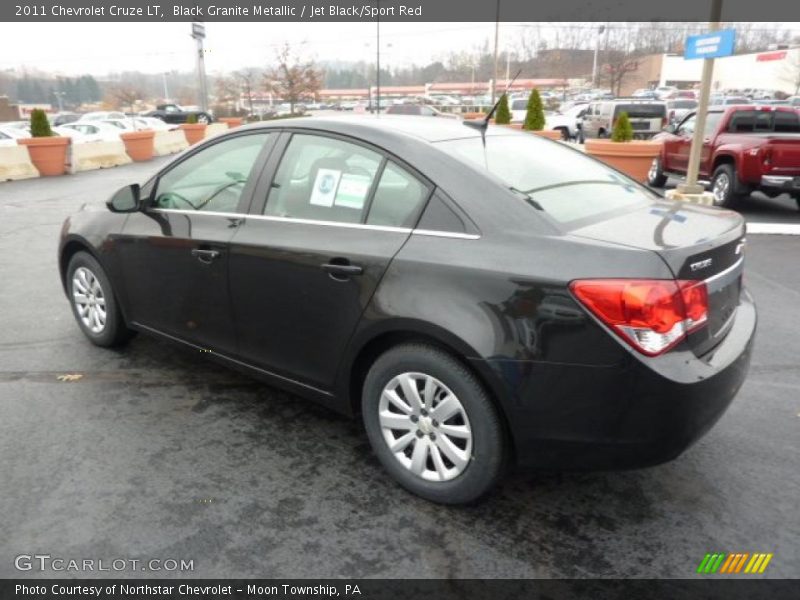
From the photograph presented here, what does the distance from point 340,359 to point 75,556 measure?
1300 mm

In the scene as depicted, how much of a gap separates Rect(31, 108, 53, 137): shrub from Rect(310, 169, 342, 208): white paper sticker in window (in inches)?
614

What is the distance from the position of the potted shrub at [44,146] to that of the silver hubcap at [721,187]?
15085 mm

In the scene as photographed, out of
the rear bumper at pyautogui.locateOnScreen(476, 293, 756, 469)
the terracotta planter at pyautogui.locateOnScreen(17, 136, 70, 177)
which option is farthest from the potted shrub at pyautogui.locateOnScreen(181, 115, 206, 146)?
the rear bumper at pyautogui.locateOnScreen(476, 293, 756, 469)

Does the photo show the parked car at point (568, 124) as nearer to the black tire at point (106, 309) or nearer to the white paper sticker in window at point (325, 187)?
the black tire at point (106, 309)

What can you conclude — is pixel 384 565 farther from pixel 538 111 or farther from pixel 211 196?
pixel 538 111

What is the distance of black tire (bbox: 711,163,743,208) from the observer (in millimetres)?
9945

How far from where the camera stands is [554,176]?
10.3ft

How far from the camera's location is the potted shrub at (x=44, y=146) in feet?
53.0

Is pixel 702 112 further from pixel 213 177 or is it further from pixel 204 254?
pixel 204 254

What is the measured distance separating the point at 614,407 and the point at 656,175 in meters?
11.6

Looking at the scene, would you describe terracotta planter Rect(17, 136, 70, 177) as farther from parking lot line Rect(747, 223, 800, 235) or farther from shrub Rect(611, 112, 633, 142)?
parking lot line Rect(747, 223, 800, 235)

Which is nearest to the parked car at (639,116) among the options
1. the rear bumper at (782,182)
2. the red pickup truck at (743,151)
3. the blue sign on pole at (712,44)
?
the red pickup truck at (743,151)

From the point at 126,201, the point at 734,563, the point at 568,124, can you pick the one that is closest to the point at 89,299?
the point at 126,201

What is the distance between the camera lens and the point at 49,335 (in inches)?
193
